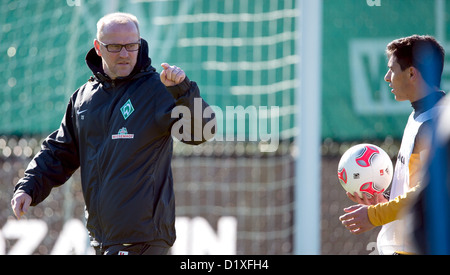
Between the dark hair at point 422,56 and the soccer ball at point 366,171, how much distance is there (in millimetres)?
517

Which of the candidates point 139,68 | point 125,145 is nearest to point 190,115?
point 125,145

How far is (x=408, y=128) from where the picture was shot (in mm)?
3410

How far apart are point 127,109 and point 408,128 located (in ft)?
5.00

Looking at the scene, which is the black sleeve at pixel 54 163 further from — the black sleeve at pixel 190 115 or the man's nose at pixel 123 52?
the black sleeve at pixel 190 115

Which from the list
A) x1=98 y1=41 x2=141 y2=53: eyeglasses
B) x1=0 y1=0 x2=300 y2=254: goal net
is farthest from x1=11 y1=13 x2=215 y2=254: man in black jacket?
x1=0 y1=0 x2=300 y2=254: goal net

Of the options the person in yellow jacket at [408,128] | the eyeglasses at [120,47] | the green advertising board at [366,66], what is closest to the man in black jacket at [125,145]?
the eyeglasses at [120,47]

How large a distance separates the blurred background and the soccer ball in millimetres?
3198

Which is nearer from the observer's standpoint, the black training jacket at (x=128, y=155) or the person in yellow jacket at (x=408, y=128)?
the person in yellow jacket at (x=408, y=128)

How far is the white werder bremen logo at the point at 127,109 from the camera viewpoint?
12.3 feet

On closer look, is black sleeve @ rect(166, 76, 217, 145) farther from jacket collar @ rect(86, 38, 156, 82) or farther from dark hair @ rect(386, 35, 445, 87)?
dark hair @ rect(386, 35, 445, 87)

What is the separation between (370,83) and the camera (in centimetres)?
716

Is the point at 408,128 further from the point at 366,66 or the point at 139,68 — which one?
the point at 366,66

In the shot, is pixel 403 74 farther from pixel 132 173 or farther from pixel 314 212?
pixel 314 212

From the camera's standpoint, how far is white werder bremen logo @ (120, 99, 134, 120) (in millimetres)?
3755
